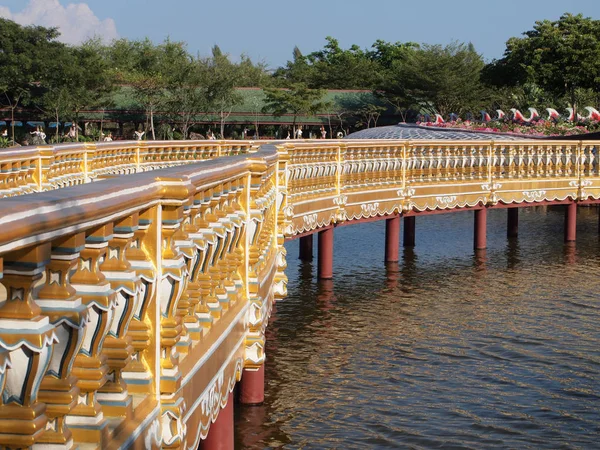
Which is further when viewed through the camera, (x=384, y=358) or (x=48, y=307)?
(x=384, y=358)

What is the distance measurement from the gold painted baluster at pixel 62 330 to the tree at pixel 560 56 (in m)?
54.7

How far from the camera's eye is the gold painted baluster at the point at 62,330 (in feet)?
7.62

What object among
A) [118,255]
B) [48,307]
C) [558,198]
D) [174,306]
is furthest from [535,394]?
[558,198]

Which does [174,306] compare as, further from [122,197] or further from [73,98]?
[73,98]

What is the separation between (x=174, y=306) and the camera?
141 inches

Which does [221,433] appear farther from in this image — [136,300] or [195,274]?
[136,300]

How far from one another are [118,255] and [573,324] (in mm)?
9781

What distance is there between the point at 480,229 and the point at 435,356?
8.94m

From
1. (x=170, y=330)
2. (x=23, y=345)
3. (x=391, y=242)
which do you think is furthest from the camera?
(x=391, y=242)

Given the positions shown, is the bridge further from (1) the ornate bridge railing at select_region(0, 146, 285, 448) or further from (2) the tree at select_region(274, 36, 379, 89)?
(2) the tree at select_region(274, 36, 379, 89)

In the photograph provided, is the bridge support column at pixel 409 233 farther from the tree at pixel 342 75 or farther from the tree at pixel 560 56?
the tree at pixel 342 75

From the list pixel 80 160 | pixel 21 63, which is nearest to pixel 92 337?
pixel 80 160

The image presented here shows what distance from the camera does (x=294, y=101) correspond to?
64250 millimetres

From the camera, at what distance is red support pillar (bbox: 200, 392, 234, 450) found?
19.8 ft
